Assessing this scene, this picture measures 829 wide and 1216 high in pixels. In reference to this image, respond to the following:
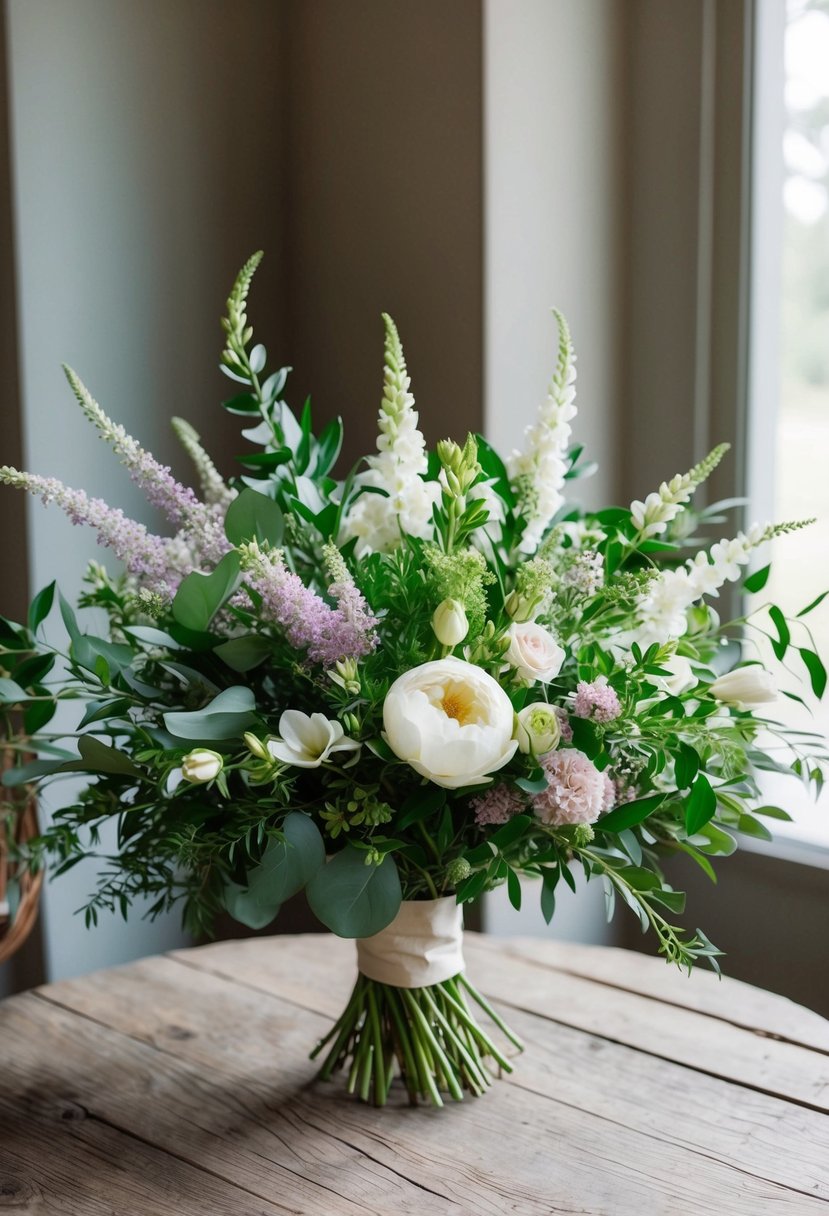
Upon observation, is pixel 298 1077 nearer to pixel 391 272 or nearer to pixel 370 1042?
pixel 370 1042

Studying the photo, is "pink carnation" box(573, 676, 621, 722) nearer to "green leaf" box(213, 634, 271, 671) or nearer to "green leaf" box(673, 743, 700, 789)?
"green leaf" box(673, 743, 700, 789)

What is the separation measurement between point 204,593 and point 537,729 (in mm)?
263

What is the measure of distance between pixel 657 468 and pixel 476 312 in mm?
353

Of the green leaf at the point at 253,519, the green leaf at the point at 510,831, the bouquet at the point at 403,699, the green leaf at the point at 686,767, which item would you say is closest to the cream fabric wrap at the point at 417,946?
the bouquet at the point at 403,699

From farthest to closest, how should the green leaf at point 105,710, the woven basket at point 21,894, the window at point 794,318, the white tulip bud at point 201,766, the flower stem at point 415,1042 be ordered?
the window at point 794,318, the woven basket at point 21,894, the flower stem at point 415,1042, the green leaf at point 105,710, the white tulip bud at point 201,766

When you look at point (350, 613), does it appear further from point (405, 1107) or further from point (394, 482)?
point (405, 1107)

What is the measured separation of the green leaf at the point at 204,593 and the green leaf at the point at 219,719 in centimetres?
6

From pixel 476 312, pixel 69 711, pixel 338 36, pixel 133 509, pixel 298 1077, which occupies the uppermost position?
pixel 338 36

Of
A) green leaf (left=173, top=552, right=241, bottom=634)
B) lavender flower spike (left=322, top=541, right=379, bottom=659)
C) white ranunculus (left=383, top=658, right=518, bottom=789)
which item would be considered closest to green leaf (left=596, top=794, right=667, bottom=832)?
white ranunculus (left=383, top=658, right=518, bottom=789)

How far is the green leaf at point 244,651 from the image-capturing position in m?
0.89

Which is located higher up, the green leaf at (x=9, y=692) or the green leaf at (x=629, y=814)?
the green leaf at (x=9, y=692)

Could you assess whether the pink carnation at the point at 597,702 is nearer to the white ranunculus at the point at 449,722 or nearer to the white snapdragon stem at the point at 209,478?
the white ranunculus at the point at 449,722

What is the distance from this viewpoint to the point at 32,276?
4.86 ft

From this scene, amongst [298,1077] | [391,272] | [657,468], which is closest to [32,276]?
[391,272]
